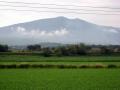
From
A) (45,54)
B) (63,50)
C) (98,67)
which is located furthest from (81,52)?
(98,67)

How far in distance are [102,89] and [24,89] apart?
4.09 meters

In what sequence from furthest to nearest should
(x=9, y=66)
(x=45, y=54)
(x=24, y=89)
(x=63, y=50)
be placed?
(x=63, y=50)
(x=45, y=54)
(x=9, y=66)
(x=24, y=89)

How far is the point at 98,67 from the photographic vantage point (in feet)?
119

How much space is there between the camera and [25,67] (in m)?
36.5

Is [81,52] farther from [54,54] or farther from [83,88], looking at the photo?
[83,88]

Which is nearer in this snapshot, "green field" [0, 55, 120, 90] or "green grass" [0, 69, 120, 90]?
"green grass" [0, 69, 120, 90]

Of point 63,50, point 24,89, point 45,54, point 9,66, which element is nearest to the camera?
point 24,89

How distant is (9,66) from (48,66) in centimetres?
442

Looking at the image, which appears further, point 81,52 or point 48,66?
point 81,52

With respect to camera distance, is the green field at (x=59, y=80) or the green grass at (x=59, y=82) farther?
the green field at (x=59, y=80)

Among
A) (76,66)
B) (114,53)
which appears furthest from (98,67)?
(114,53)

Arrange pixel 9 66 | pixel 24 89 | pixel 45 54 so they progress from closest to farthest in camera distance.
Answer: pixel 24 89 → pixel 9 66 → pixel 45 54

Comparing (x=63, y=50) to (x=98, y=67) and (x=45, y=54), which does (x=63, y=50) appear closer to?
(x=45, y=54)

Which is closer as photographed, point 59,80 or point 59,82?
point 59,82
